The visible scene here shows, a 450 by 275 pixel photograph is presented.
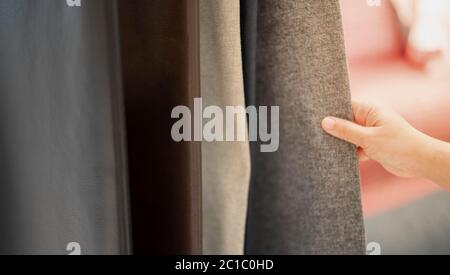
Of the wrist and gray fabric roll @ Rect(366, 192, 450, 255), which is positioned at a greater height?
the wrist

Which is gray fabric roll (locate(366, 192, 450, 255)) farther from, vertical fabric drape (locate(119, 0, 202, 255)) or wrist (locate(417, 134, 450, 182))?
vertical fabric drape (locate(119, 0, 202, 255))

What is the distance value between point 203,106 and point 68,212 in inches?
7.3

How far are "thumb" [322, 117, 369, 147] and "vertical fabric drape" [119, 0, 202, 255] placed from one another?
0.14 m

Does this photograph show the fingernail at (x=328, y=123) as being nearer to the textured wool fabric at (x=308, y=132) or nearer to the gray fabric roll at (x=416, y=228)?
the textured wool fabric at (x=308, y=132)

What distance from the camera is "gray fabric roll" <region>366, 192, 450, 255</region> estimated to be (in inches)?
19.8

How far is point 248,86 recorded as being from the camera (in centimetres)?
46

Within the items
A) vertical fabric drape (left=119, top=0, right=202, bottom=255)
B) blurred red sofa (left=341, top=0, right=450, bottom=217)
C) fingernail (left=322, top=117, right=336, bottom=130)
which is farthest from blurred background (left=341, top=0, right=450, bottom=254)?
vertical fabric drape (left=119, top=0, right=202, bottom=255)

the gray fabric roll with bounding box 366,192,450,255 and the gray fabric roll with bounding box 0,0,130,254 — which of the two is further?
the gray fabric roll with bounding box 366,192,450,255

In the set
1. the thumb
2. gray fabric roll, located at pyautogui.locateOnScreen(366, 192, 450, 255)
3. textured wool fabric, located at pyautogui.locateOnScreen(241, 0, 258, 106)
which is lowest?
gray fabric roll, located at pyautogui.locateOnScreen(366, 192, 450, 255)

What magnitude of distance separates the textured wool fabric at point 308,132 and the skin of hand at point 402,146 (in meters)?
0.05

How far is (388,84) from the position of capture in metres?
0.52

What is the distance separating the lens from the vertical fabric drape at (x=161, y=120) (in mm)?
405

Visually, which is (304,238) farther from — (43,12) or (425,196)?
(43,12)
